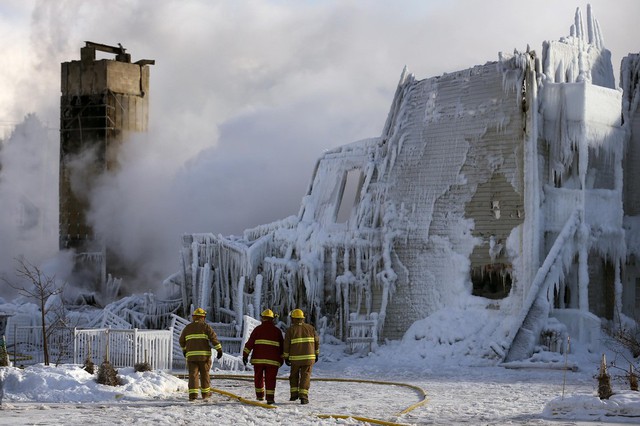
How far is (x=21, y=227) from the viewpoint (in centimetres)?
5709

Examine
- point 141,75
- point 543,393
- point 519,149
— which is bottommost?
point 543,393

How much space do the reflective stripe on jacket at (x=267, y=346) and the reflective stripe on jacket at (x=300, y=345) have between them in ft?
0.40

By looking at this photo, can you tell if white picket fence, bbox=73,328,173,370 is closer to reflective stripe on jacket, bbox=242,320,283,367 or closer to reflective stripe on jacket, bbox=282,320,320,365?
reflective stripe on jacket, bbox=242,320,283,367

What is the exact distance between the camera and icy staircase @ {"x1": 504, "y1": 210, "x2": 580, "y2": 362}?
29.5 metres

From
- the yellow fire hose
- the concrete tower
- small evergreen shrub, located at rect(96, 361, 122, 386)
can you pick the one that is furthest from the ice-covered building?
the concrete tower

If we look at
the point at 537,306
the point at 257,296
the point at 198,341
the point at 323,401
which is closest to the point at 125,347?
the point at 198,341

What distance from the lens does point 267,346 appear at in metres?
18.3

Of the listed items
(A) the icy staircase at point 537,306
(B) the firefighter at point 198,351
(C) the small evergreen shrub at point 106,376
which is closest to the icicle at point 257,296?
(A) the icy staircase at point 537,306

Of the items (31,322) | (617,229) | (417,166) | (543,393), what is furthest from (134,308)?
(543,393)

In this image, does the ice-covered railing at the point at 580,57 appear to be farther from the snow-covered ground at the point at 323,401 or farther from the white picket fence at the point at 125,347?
the white picket fence at the point at 125,347

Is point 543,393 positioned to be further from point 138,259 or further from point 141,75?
point 141,75

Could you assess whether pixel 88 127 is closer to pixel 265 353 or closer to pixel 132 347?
pixel 132 347

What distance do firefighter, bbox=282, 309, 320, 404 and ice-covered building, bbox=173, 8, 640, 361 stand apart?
12.0 metres

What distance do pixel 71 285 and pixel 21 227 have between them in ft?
29.5
